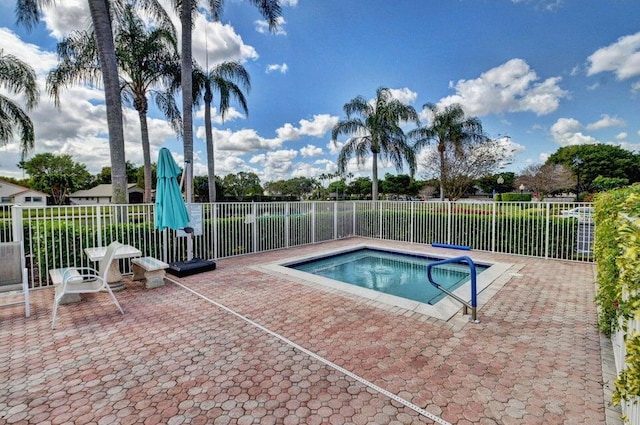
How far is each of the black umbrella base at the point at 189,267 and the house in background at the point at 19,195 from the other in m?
57.5

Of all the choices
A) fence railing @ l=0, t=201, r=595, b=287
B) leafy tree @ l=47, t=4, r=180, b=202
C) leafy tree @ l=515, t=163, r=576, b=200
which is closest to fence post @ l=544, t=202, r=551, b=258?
fence railing @ l=0, t=201, r=595, b=287

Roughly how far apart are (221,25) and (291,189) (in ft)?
211

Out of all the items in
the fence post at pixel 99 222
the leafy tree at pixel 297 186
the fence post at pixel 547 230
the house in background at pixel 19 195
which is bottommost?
the fence post at pixel 547 230

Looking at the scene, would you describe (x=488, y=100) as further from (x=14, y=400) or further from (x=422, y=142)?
(x=14, y=400)

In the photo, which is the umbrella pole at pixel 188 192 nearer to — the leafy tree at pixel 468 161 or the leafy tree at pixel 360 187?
the leafy tree at pixel 468 161

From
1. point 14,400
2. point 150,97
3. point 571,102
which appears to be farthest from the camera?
point 571,102

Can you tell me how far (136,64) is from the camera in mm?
12047

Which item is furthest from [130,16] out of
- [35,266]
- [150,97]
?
[35,266]

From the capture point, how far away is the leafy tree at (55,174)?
49938 millimetres

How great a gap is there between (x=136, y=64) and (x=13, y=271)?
10813mm

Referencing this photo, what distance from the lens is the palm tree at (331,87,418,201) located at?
51.0 feet

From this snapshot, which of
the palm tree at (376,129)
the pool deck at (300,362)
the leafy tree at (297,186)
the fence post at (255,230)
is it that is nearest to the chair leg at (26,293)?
the pool deck at (300,362)

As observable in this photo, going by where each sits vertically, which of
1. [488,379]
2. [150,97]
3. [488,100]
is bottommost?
[488,379]

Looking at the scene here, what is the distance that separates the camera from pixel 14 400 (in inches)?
101
